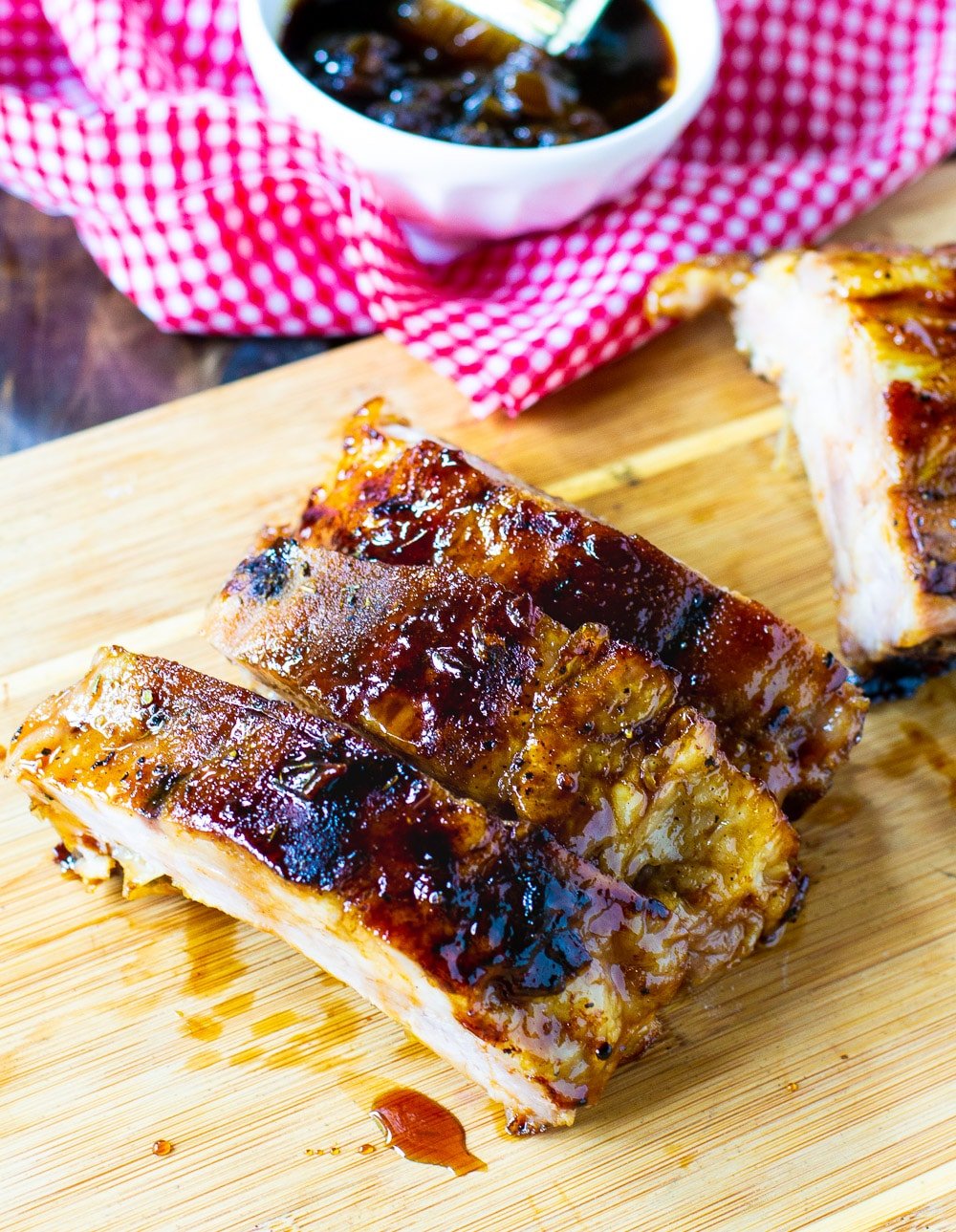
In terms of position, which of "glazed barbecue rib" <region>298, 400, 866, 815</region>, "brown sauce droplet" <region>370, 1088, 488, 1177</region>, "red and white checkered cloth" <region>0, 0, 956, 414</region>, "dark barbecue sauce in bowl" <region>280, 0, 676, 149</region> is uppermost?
"dark barbecue sauce in bowl" <region>280, 0, 676, 149</region>

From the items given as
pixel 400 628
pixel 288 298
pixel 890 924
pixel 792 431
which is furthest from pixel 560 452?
pixel 890 924

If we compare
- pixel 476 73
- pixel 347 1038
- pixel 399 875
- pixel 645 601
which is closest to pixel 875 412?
pixel 645 601

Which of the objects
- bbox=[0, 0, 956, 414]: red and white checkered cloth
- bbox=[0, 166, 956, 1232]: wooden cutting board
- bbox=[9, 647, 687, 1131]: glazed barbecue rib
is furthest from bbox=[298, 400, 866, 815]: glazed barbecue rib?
bbox=[0, 0, 956, 414]: red and white checkered cloth

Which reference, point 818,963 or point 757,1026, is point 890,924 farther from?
point 757,1026

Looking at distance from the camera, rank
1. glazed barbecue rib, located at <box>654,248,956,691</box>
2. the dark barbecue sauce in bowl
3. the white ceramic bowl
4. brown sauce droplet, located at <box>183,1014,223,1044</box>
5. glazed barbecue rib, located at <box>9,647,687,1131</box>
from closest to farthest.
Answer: glazed barbecue rib, located at <box>9,647,687,1131</box>, brown sauce droplet, located at <box>183,1014,223,1044</box>, glazed barbecue rib, located at <box>654,248,956,691</box>, the white ceramic bowl, the dark barbecue sauce in bowl

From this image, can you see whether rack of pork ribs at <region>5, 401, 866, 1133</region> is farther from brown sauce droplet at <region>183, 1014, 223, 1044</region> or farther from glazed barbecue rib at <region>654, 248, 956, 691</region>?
glazed barbecue rib at <region>654, 248, 956, 691</region>
